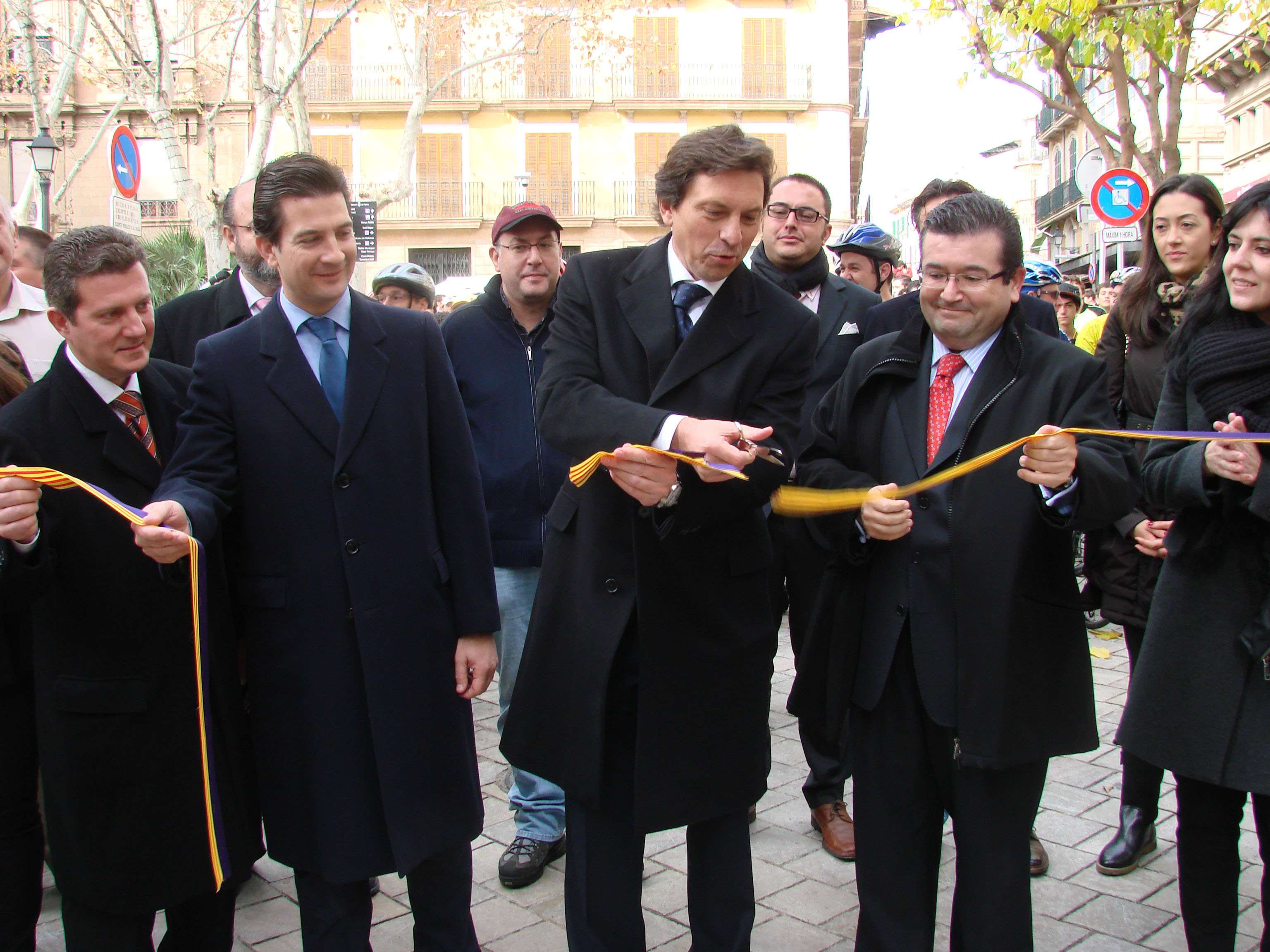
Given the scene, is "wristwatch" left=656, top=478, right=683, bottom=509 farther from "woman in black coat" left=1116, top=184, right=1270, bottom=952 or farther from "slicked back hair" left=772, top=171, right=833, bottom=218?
A: "slicked back hair" left=772, top=171, right=833, bottom=218

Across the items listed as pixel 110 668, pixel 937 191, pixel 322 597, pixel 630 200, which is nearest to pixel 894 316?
pixel 937 191

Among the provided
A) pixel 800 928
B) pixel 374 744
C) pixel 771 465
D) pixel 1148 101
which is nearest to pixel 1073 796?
pixel 800 928

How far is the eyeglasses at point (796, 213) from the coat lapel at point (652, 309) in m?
1.81

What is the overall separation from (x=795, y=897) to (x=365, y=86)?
34475 mm

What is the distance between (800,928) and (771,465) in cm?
174

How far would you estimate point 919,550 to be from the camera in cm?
286

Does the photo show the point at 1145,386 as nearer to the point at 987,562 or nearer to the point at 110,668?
the point at 987,562

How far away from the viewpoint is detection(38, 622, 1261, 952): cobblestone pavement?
11.3 feet

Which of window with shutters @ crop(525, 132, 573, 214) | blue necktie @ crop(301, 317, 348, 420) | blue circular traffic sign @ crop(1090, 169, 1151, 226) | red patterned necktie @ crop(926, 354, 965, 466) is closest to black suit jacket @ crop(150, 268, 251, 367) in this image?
blue necktie @ crop(301, 317, 348, 420)

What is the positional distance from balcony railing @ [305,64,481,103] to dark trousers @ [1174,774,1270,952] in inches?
1329

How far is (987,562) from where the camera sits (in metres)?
2.74

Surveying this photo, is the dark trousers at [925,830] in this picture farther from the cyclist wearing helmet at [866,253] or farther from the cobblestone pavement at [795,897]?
the cyclist wearing helmet at [866,253]

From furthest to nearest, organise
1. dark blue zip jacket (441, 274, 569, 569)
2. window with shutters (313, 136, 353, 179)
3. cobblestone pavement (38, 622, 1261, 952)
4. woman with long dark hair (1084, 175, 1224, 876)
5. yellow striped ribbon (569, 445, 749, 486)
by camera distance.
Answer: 1. window with shutters (313, 136, 353, 179)
2. dark blue zip jacket (441, 274, 569, 569)
3. woman with long dark hair (1084, 175, 1224, 876)
4. cobblestone pavement (38, 622, 1261, 952)
5. yellow striped ribbon (569, 445, 749, 486)

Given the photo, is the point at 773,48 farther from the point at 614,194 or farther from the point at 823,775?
the point at 823,775
